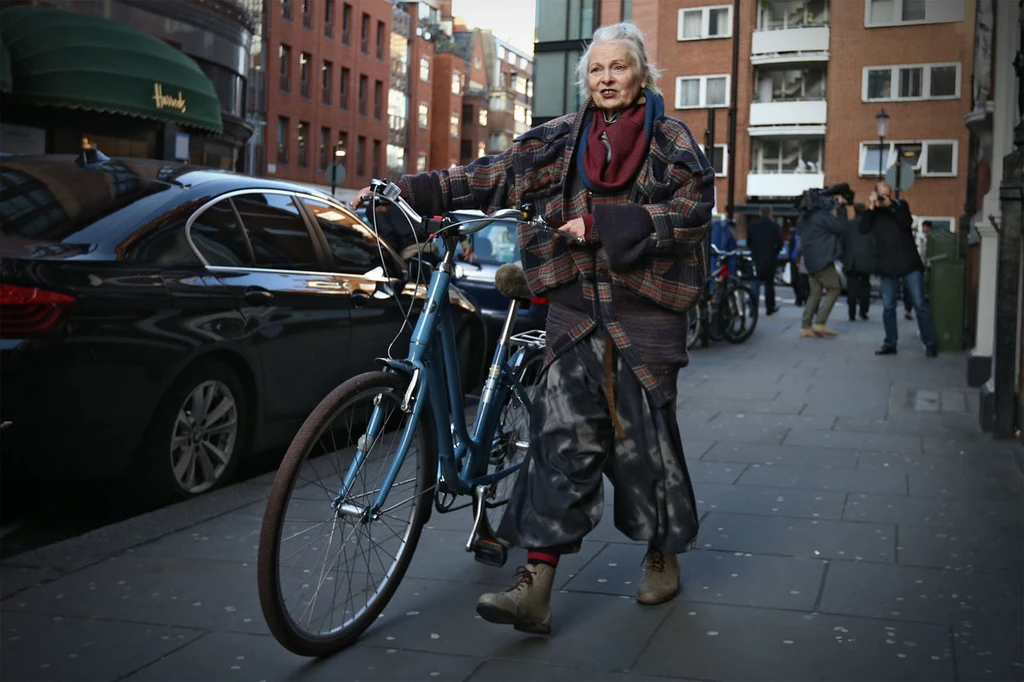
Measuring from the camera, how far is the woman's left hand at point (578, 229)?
3.60 meters

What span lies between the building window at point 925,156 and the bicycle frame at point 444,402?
3669cm

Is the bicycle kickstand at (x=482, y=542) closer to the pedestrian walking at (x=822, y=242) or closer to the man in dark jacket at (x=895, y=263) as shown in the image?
the man in dark jacket at (x=895, y=263)

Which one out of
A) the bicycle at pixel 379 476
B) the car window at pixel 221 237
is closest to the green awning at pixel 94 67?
the car window at pixel 221 237

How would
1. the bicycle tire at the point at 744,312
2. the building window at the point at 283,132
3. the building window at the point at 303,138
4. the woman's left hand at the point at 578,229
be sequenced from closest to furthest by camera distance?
the woman's left hand at the point at 578,229 → the bicycle tire at the point at 744,312 → the building window at the point at 283,132 → the building window at the point at 303,138

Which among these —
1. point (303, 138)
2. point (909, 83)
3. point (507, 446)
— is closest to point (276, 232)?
point (507, 446)

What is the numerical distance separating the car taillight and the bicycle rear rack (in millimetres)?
1644

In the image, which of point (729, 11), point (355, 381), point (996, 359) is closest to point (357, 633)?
point (355, 381)

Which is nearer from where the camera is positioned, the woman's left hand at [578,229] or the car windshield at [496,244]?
the woman's left hand at [578,229]

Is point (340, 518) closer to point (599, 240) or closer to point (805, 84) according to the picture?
point (599, 240)

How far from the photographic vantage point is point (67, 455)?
478 cm

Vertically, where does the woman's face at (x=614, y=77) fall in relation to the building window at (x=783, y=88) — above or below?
below

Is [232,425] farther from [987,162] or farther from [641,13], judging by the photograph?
[987,162]

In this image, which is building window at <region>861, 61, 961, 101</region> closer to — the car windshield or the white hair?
the white hair

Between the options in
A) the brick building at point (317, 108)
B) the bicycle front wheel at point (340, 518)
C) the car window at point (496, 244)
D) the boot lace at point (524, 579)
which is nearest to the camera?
the bicycle front wheel at point (340, 518)
